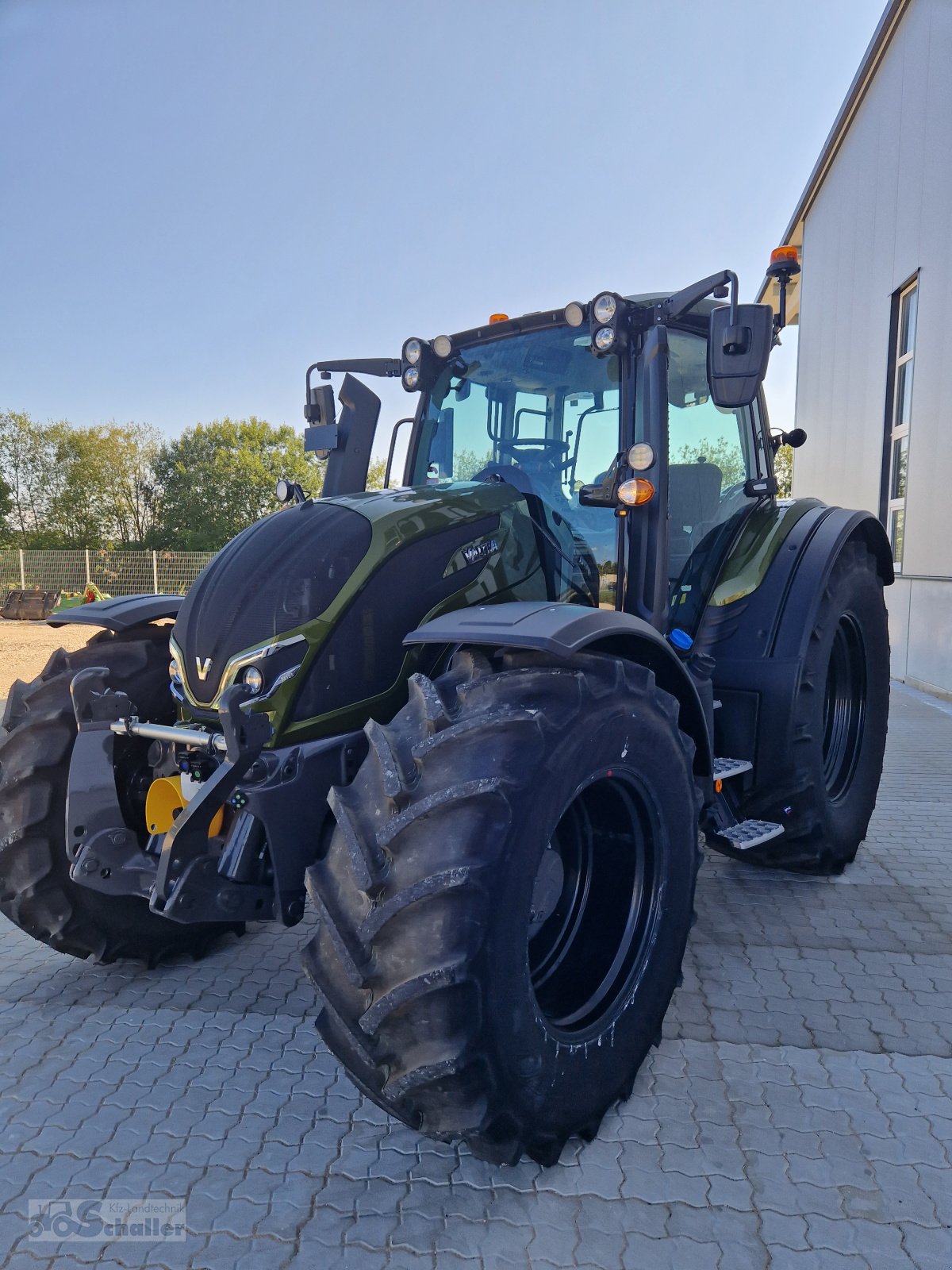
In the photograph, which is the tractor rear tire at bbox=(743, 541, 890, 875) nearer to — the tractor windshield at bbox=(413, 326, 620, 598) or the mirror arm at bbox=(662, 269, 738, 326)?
the tractor windshield at bbox=(413, 326, 620, 598)

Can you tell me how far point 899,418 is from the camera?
10391 mm

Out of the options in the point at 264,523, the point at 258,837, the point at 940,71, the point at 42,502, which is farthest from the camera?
the point at 42,502

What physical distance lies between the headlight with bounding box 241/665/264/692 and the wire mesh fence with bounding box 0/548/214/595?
826 inches

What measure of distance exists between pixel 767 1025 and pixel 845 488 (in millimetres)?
10970

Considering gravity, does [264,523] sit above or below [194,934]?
above

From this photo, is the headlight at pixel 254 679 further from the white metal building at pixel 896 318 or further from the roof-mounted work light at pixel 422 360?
the white metal building at pixel 896 318

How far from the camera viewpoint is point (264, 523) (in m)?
2.51

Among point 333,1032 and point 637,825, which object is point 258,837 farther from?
point 637,825

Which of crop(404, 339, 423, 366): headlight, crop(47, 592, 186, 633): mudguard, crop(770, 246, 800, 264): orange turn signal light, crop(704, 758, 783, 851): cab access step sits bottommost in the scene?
crop(704, 758, 783, 851): cab access step

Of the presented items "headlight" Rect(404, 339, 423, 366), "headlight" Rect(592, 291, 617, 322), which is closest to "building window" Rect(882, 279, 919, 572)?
"headlight" Rect(404, 339, 423, 366)

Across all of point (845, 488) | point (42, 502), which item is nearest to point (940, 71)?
point (845, 488)

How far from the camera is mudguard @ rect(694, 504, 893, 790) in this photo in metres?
3.21

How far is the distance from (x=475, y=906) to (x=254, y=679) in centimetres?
86

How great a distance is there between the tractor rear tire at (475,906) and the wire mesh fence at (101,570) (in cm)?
2142
